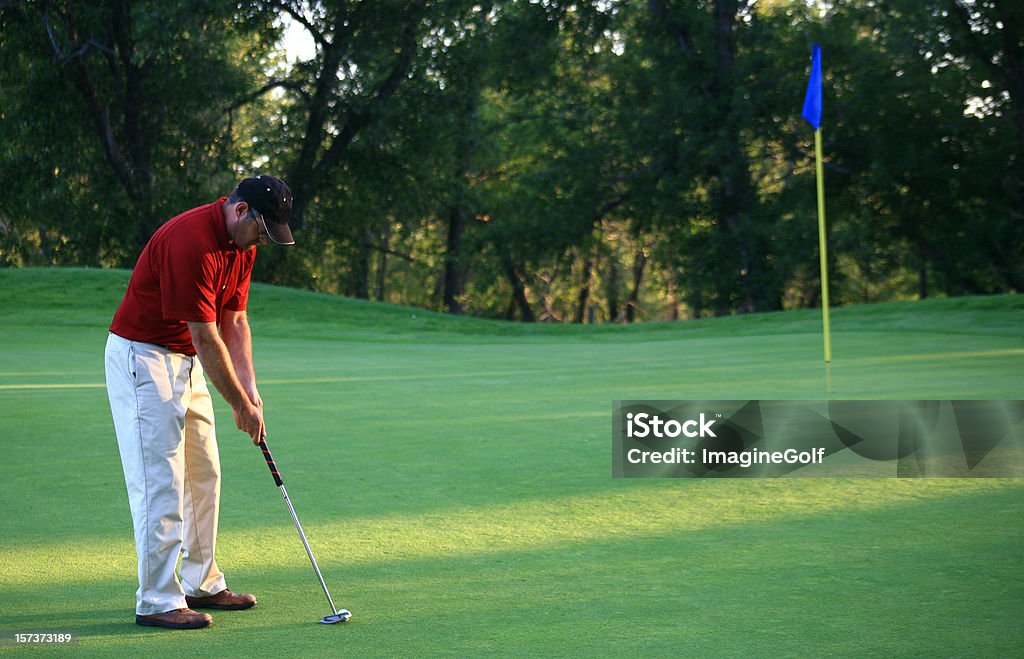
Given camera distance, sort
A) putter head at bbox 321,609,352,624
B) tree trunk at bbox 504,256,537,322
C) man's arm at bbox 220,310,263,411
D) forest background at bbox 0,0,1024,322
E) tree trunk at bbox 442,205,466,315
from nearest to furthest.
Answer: putter head at bbox 321,609,352,624 → man's arm at bbox 220,310,263,411 → forest background at bbox 0,0,1024,322 → tree trunk at bbox 504,256,537,322 → tree trunk at bbox 442,205,466,315

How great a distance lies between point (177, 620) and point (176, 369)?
3.02 ft

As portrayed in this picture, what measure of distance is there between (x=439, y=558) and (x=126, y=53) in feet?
96.5

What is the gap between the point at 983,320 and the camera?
698 inches

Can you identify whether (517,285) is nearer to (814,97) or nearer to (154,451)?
(814,97)

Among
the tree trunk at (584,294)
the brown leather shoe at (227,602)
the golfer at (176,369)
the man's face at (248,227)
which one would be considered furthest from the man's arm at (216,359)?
the tree trunk at (584,294)

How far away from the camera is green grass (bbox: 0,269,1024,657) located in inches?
154

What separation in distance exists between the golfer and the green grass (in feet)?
0.83

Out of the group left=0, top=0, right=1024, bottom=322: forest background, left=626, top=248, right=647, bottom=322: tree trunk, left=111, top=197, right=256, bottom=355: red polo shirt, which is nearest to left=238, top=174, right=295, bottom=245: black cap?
left=111, top=197, right=256, bottom=355: red polo shirt

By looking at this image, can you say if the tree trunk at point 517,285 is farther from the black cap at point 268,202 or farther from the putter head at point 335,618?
the putter head at point 335,618

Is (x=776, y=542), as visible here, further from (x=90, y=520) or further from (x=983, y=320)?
(x=983, y=320)

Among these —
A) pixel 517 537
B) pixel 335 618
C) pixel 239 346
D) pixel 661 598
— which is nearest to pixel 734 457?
pixel 517 537

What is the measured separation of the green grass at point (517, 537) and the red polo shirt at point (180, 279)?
1.08m

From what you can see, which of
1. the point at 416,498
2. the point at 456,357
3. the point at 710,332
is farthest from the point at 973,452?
the point at 710,332

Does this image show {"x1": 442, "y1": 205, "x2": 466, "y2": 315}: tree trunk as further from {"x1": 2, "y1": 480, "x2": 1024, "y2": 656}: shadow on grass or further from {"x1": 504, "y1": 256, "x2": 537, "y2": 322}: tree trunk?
{"x1": 2, "y1": 480, "x2": 1024, "y2": 656}: shadow on grass
